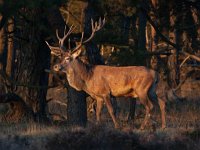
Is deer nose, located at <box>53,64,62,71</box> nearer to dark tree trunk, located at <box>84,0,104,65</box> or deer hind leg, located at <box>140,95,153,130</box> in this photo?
dark tree trunk, located at <box>84,0,104,65</box>

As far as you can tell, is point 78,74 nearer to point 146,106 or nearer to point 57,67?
point 57,67

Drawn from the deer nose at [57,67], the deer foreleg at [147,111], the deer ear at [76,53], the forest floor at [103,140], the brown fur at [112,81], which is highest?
the deer ear at [76,53]

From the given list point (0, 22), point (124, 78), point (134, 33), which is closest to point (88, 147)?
point (124, 78)

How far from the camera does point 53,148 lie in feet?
46.9

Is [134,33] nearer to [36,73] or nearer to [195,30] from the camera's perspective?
[195,30]

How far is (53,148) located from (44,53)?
7.20 m

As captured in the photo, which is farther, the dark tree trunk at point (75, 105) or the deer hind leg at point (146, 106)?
the dark tree trunk at point (75, 105)

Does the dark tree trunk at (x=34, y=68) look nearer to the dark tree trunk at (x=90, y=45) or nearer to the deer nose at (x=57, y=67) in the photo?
the dark tree trunk at (x=90, y=45)

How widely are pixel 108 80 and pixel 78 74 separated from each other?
86cm

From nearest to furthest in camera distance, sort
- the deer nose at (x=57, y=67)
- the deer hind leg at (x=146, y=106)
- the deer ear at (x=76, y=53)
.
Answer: the deer hind leg at (x=146, y=106)
the deer nose at (x=57, y=67)
the deer ear at (x=76, y=53)

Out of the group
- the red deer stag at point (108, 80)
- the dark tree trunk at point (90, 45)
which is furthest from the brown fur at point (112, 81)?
the dark tree trunk at point (90, 45)

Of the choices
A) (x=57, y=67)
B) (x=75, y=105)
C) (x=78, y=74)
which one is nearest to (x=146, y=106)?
(x=78, y=74)

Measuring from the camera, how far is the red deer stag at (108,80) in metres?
17.3

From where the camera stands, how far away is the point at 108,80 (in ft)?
57.5
